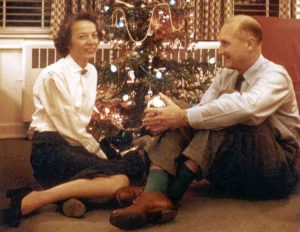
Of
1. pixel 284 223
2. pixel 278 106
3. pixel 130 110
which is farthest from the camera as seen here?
pixel 130 110

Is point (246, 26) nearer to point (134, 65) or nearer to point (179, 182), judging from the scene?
point (179, 182)

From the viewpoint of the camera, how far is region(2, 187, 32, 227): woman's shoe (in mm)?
1277

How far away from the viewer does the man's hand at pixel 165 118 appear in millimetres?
1334

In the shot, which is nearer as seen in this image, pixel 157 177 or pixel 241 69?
pixel 157 177

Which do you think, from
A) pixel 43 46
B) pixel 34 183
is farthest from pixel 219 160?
pixel 43 46

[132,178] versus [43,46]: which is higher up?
[43,46]

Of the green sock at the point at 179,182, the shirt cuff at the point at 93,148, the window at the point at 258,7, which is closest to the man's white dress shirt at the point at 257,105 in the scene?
the green sock at the point at 179,182

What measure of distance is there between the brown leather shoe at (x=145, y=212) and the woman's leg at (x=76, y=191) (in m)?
0.16

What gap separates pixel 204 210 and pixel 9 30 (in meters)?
1.91

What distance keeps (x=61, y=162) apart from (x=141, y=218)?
0.39 m

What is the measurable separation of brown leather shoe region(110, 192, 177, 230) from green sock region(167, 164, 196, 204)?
0.17ft

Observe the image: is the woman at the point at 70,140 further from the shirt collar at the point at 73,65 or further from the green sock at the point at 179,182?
the green sock at the point at 179,182

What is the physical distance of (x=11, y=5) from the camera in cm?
295

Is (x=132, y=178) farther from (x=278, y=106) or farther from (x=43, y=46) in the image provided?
(x=43, y=46)
